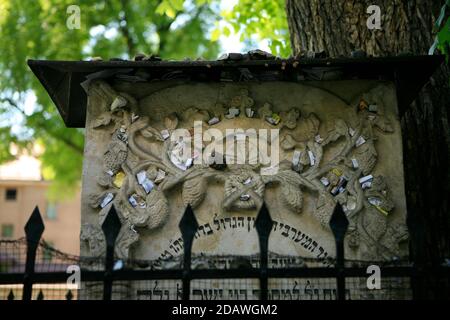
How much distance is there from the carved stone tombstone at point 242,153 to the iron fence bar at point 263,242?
3.03 ft

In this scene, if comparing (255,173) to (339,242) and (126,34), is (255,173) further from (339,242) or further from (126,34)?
(126,34)

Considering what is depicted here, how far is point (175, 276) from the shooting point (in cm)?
323

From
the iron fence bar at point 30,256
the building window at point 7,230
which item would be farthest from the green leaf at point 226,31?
the building window at point 7,230

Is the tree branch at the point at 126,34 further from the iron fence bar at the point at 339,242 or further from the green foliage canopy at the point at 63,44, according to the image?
the iron fence bar at the point at 339,242

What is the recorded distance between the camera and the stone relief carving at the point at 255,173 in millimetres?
4336

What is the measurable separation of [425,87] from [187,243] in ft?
11.2

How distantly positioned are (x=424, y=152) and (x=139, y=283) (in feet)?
9.47

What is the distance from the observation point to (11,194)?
38.4 meters

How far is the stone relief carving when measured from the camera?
14.2 feet

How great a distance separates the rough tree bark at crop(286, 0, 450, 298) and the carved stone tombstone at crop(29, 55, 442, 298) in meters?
1.03

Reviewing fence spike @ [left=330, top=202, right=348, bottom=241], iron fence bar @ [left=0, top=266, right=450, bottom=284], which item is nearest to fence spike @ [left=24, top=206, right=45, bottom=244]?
iron fence bar @ [left=0, top=266, right=450, bottom=284]

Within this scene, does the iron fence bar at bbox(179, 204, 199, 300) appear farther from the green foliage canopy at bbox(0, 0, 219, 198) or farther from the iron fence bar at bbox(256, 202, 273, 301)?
the green foliage canopy at bbox(0, 0, 219, 198)
